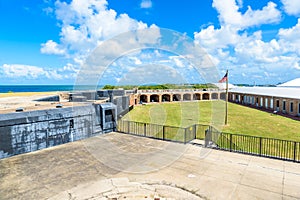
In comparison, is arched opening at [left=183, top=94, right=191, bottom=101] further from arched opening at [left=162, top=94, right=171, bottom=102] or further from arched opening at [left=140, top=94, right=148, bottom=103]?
arched opening at [left=140, top=94, right=148, bottom=103]

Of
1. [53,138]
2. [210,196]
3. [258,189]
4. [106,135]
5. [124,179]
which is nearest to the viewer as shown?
[210,196]

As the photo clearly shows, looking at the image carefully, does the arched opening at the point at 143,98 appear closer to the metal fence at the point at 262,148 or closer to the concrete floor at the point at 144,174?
the metal fence at the point at 262,148

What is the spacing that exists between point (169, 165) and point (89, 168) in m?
2.94

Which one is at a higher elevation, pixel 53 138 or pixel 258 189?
pixel 53 138

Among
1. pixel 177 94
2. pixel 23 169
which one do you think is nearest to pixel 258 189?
pixel 23 169

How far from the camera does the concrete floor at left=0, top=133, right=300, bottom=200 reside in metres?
6.00

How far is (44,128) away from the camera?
978 centimetres

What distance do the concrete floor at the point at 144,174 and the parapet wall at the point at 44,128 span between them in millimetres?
469

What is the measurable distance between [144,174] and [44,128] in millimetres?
5462

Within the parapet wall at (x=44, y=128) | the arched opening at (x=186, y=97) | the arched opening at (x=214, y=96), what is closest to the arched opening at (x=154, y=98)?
the arched opening at (x=186, y=97)

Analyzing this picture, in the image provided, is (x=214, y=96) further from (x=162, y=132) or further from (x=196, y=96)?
(x=162, y=132)

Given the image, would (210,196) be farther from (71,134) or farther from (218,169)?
(71,134)

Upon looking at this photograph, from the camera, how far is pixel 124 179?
685cm

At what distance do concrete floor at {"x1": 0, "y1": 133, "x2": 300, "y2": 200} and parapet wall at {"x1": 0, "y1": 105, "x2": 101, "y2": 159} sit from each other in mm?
469
